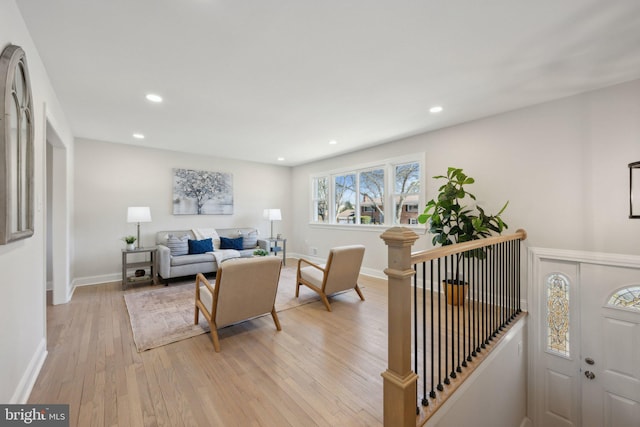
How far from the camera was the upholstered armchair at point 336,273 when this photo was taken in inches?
135

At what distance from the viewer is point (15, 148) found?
1.58 m

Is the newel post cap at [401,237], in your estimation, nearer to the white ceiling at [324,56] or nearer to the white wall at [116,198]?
the white ceiling at [324,56]

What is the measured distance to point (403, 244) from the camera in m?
1.34

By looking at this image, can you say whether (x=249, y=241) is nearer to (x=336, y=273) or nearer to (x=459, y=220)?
(x=336, y=273)

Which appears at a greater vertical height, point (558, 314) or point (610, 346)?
point (558, 314)

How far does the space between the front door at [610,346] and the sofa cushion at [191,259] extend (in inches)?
209

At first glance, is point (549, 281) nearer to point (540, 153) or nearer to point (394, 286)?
point (540, 153)

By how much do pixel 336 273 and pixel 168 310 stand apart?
87.9 inches

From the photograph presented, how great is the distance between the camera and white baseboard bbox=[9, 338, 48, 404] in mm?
1700

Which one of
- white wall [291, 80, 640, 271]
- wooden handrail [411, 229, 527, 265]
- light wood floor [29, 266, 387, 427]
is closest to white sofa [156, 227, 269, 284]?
light wood floor [29, 266, 387, 427]

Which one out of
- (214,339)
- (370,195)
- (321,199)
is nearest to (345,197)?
(370,195)

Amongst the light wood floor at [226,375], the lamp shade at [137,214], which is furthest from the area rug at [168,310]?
the lamp shade at [137,214]

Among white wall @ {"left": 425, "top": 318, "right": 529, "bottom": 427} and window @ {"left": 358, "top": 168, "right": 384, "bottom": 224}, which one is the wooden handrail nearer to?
white wall @ {"left": 425, "top": 318, "right": 529, "bottom": 427}

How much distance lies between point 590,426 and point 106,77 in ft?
20.3
